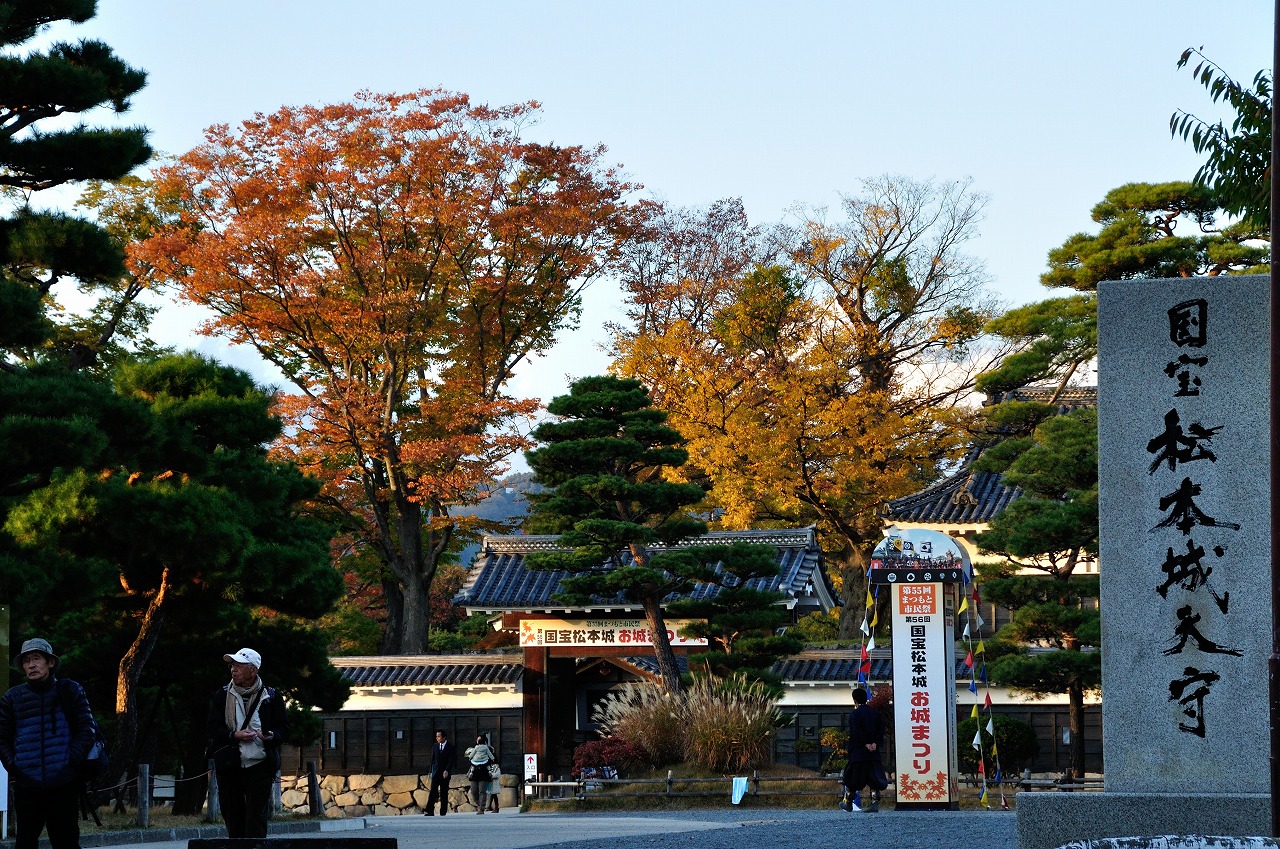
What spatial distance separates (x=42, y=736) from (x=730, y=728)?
1493 cm

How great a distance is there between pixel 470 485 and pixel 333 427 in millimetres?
3209

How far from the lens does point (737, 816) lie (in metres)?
20.1

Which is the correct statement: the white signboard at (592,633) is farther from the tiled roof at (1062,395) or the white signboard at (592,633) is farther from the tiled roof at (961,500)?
the tiled roof at (1062,395)

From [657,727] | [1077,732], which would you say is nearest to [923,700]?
[657,727]

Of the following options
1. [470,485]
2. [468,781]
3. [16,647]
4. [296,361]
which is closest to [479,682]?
[468,781]

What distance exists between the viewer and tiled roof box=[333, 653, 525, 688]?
30.8 meters

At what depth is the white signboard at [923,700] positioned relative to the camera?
65.0ft

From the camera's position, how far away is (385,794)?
30.8 meters

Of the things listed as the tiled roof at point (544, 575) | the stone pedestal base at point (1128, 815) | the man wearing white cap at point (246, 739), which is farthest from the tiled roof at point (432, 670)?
the stone pedestal base at point (1128, 815)

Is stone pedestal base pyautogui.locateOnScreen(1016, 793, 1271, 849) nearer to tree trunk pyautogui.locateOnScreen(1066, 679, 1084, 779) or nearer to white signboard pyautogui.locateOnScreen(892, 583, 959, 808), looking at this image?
white signboard pyautogui.locateOnScreen(892, 583, 959, 808)

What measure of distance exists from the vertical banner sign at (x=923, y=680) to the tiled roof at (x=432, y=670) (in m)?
12.3

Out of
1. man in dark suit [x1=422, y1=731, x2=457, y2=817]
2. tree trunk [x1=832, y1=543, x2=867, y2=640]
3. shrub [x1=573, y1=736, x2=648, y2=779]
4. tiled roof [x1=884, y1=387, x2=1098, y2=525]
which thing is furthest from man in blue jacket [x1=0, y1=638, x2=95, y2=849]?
tiled roof [x1=884, y1=387, x2=1098, y2=525]

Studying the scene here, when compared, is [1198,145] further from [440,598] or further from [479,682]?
[440,598]

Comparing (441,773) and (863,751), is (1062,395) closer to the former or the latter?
(441,773)
